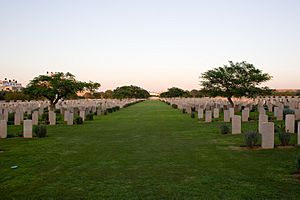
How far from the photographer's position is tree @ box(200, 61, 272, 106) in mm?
36062

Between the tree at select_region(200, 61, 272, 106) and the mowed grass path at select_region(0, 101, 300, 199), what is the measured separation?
2351cm

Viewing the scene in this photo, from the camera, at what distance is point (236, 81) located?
119 feet

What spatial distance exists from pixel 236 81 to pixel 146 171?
29.3 m

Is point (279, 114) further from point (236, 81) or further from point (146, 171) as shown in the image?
point (146, 171)

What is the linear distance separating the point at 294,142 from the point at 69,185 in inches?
366

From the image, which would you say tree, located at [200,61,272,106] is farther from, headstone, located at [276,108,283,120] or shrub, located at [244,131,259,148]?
shrub, located at [244,131,259,148]

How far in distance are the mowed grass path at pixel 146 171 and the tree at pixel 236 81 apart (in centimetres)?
2351

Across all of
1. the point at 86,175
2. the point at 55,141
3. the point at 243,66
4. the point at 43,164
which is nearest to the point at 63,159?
the point at 43,164

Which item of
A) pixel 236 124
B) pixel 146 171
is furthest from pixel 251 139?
pixel 146 171

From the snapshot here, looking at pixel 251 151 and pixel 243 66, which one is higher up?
pixel 243 66

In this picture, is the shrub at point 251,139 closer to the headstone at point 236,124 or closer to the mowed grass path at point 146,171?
the mowed grass path at point 146,171

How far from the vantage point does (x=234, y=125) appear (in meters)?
16.4

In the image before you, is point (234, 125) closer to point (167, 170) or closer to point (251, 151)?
point (251, 151)

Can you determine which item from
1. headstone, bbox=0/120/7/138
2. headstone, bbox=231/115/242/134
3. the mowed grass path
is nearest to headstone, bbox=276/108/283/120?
headstone, bbox=231/115/242/134
